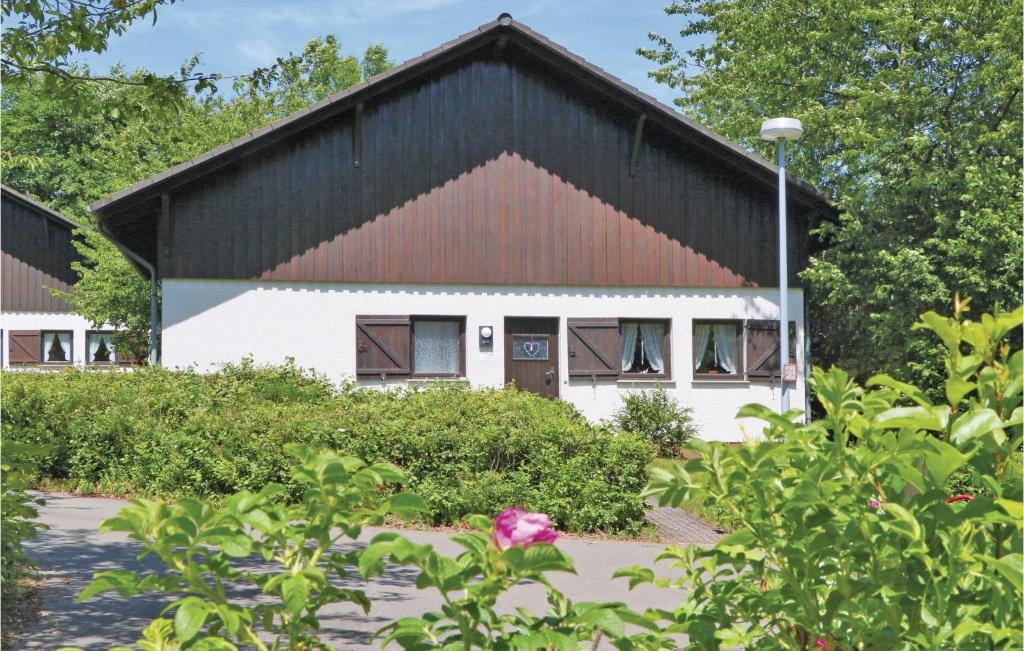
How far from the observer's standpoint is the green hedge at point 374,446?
973 centimetres

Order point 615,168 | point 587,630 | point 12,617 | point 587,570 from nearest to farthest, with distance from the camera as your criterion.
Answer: point 587,630 < point 12,617 < point 587,570 < point 615,168

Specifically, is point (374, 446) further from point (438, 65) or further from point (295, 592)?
point (438, 65)

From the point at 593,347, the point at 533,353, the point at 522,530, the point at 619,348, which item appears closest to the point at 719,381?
the point at 619,348

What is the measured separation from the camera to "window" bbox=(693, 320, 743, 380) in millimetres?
18344

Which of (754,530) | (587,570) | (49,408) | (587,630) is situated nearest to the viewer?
(587,630)

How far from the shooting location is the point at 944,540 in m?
1.95

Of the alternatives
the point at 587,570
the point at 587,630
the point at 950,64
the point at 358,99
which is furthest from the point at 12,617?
the point at 950,64

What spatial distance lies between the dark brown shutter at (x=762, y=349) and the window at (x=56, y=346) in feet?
78.2

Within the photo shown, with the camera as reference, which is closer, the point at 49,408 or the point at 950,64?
the point at 49,408

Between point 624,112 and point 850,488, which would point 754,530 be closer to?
point 850,488

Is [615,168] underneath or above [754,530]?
above

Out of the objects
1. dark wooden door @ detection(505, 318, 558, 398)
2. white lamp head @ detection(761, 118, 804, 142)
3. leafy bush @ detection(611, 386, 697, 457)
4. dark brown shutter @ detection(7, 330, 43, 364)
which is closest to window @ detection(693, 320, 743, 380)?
leafy bush @ detection(611, 386, 697, 457)

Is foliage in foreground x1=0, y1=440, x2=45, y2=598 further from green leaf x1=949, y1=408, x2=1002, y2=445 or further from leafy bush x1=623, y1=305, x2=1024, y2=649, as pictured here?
green leaf x1=949, y1=408, x2=1002, y2=445

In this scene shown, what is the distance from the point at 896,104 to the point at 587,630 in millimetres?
18333
